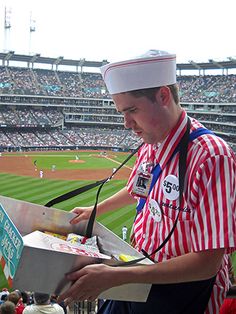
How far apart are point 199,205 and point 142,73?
2.53ft

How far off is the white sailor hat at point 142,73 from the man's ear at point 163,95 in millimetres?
28

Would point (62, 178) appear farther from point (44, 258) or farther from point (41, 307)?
point (44, 258)

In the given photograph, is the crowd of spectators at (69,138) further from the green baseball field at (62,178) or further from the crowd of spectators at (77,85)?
the green baseball field at (62,178)

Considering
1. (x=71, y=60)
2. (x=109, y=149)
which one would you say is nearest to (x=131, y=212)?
(x=109, y=149)

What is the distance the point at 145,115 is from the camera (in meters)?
2.12

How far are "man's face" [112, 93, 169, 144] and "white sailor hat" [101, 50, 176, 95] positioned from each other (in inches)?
2.3

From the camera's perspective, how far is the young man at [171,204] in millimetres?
1863

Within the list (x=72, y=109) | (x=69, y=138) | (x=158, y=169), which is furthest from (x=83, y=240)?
(x=72, y=109)

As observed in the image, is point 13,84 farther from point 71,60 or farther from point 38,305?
point 38,305

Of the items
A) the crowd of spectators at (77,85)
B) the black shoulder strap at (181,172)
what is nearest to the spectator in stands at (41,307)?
the black shoulder strap at (181,172)

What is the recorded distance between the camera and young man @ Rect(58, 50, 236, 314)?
6.11ft

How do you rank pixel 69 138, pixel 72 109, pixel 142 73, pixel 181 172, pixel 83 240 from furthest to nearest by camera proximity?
pixel 72 109 → pixel 69 138 → pixel 83 240 → pixel 142 73 → pixel 181 172

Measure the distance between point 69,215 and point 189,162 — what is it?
3.32ft

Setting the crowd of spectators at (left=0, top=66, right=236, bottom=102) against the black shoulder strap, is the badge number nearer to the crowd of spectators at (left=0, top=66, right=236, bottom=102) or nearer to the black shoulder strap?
the black shoulder strap
